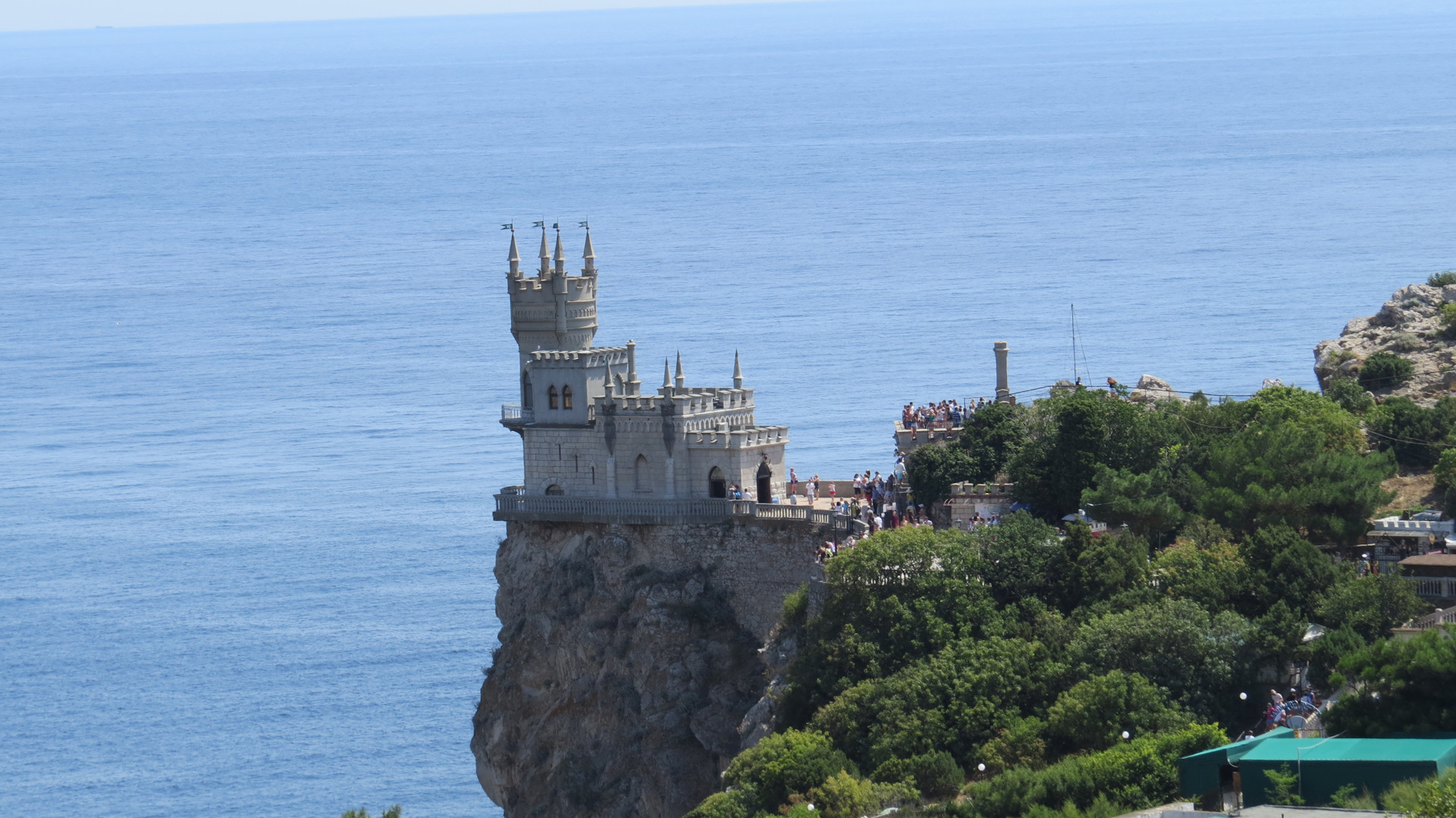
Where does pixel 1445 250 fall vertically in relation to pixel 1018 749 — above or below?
above

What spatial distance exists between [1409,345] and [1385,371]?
3.63 metres

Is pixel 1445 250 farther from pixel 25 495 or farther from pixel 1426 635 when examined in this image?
pixel 1426 635

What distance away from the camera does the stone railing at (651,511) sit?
7194 cm

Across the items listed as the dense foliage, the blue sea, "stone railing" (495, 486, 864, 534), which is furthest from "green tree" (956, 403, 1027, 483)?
the blue sea

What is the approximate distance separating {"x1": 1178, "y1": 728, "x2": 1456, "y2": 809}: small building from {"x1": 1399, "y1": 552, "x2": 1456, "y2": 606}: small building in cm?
913

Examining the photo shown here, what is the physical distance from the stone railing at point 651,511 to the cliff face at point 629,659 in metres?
0.35

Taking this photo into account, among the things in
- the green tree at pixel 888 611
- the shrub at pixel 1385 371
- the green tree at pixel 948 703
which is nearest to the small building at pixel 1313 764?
the green tree at pixel 948 703

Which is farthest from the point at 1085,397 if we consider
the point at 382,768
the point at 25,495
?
the point at 25,495

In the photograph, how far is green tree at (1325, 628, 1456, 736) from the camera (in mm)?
49750

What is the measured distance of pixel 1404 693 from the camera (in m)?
50.4

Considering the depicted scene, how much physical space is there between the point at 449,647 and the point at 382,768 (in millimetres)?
13885

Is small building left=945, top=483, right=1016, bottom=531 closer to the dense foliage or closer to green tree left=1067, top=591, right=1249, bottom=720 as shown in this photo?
the dense foliage

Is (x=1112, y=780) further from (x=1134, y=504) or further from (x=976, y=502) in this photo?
(x=976, y=502)

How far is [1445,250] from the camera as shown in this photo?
17362 cm
